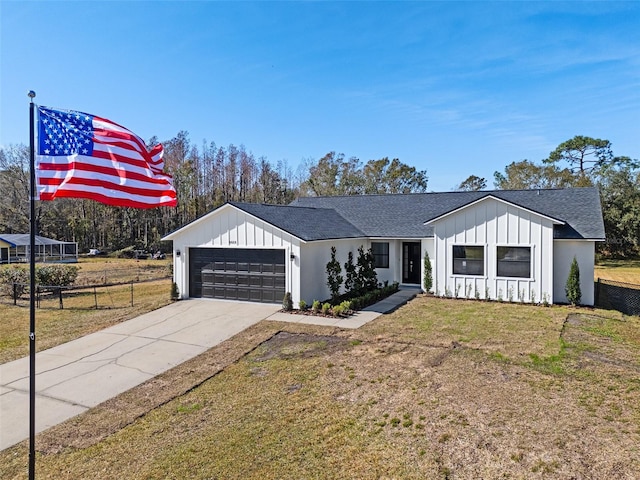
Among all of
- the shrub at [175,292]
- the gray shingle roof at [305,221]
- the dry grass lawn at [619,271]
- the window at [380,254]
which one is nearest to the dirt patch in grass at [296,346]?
the gray shingle roof at [305,221]

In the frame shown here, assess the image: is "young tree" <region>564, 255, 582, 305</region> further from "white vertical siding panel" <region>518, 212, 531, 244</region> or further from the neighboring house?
"white vertical siding panel" <region>518, 212, 531, 244</region>

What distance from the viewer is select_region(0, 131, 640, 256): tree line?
1674 inches

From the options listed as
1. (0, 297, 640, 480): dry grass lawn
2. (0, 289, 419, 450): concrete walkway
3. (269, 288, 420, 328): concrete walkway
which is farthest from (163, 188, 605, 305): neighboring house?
(0, 297, 640, 480): dry grass lawn

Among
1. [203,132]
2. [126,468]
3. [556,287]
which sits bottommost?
[126,468]

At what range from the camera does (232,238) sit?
14180 millimetres

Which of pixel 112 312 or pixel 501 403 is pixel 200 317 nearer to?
pixel 112 312

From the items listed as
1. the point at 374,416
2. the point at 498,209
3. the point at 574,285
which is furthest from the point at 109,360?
the point at 574,285

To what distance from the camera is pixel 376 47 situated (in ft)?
50.4

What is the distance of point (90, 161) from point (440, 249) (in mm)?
12827

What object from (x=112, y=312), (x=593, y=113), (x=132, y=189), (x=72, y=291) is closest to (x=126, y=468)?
(x=132, y=189)

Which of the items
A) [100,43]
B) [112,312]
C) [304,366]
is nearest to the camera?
[304,366]

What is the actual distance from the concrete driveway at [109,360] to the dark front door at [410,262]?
6923mm

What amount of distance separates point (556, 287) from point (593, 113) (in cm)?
1309

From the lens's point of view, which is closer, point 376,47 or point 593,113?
point 376,47
